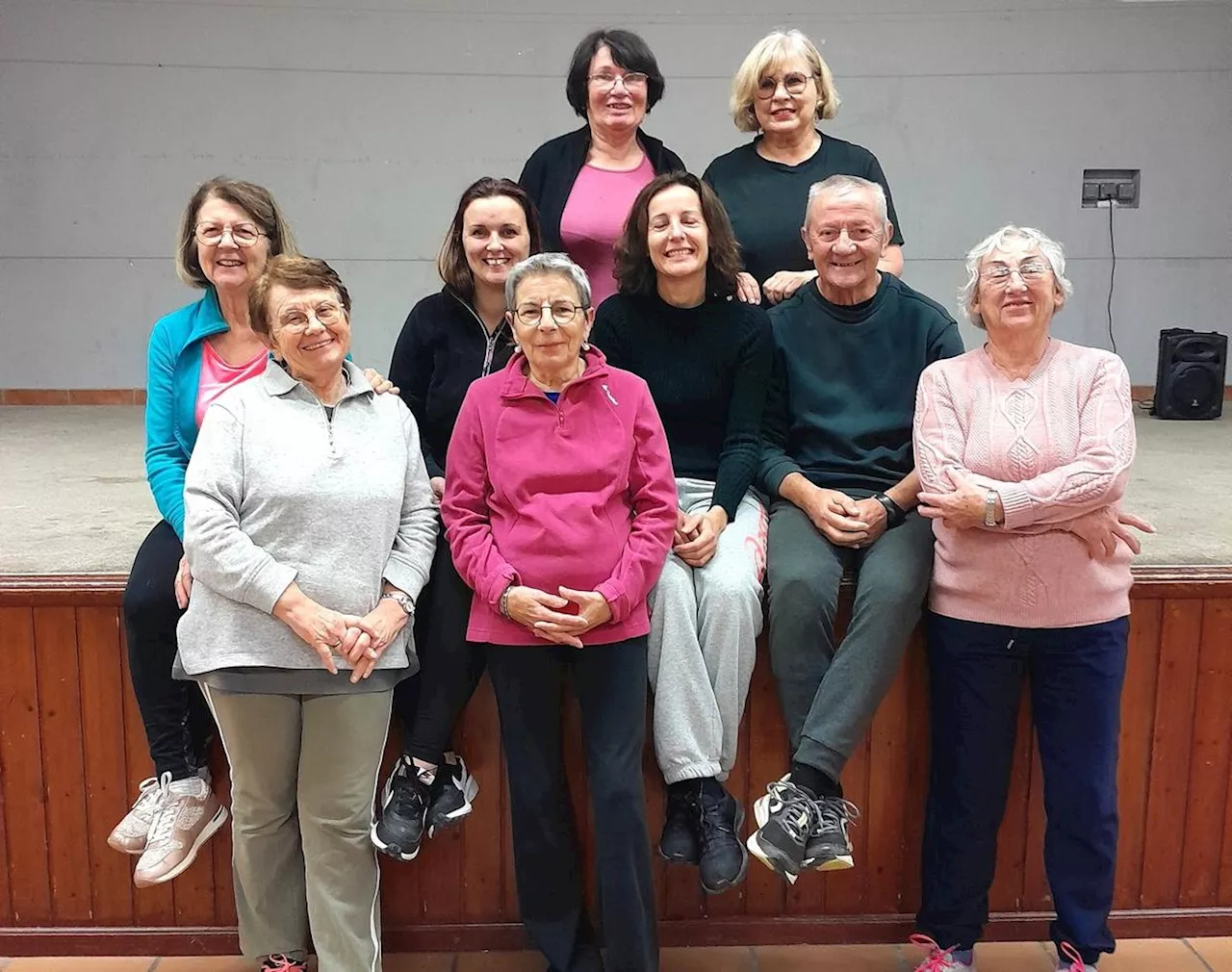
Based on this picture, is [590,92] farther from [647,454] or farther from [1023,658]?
[1023,658]

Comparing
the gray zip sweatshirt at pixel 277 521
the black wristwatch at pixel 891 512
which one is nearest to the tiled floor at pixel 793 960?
the gray zip sweatshirt at pixel 277 521

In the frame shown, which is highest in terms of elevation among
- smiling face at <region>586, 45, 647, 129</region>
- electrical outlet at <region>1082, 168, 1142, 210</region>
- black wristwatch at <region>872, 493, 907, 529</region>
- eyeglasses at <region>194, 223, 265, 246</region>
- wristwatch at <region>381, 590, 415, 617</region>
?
electrical outlet at <region>1082, 168, 1142, 210</region>

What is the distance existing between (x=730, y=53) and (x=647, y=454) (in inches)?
165

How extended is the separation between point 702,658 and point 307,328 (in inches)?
35.7

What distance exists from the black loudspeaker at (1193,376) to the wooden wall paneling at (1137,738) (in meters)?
3.54

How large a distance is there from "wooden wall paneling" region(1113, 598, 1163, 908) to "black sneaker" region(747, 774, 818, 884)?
0.74 meters

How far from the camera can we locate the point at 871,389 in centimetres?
203

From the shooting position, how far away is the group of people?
171cm

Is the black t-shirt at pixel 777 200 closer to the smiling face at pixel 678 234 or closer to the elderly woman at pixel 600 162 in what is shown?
the elderly woman at pixel 600 162

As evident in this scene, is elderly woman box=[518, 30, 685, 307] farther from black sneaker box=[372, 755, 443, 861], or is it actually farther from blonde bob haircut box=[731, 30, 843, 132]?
black sneaker box=[372, 755, 443, 861]

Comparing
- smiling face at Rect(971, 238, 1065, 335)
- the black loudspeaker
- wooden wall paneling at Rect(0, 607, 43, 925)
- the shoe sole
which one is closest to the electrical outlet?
the black loudspeaker

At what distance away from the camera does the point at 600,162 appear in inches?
98.8

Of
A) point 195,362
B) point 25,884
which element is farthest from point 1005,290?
point 25,884

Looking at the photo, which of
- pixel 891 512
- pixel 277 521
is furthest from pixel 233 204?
pixel 891 512
